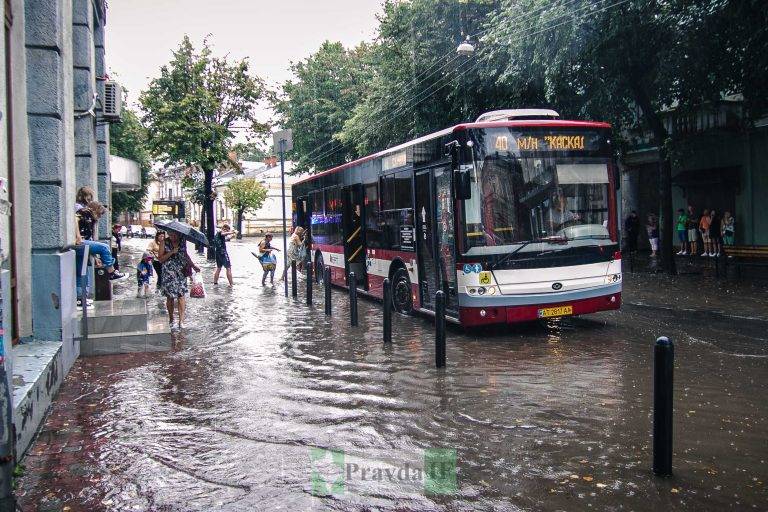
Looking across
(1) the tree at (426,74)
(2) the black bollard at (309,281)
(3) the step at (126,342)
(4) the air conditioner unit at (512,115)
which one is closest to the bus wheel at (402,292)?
Answer: (2) the black bollard at (309,281)

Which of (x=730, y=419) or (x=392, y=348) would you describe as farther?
(x=392, y=348)

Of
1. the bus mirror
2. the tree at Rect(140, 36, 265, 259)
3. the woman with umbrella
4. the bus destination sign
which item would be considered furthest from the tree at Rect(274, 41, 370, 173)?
the bus mirror

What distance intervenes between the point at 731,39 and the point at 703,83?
126 centimetres

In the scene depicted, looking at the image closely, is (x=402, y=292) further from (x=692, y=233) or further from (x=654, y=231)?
(x=692, y=233)

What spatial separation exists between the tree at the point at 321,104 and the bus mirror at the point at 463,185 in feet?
116

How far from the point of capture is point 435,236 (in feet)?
38.0

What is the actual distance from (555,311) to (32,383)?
23.4 ft

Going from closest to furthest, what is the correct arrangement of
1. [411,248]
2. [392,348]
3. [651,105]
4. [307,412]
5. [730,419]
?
[730,419] < [307,412] < [392,348] < [411,248] < [651,105]

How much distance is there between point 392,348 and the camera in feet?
33.6

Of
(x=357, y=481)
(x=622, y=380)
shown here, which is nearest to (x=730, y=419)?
(x=622, y=380)

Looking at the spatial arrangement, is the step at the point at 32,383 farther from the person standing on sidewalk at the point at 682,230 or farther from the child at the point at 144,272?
the person standing on sidewalk at the point at 682,230

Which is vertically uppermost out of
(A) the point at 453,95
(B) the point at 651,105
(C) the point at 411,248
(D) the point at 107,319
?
(A) the point at 453,95

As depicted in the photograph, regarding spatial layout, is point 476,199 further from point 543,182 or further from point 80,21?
point 80,21

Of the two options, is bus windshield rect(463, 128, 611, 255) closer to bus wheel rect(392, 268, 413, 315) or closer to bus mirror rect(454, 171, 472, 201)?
bus mirror rect(454, 171, 472, 201)
